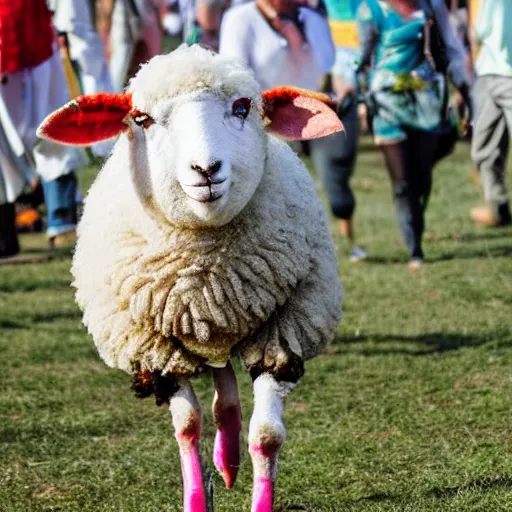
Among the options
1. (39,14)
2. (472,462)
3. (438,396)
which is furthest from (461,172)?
(472,462)

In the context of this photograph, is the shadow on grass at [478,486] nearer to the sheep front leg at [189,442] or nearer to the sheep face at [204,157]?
the sheep front leg at [189,442]

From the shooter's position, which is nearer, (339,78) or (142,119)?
(142,119)

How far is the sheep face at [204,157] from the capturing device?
3535mm

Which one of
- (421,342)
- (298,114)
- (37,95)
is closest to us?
(298,114)

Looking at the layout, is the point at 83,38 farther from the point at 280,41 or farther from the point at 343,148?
the point at 343,148

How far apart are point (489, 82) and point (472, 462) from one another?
13.6 ft

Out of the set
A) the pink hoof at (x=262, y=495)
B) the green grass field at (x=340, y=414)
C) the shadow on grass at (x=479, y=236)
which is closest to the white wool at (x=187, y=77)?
the pink hoof at (x=262, y=495)

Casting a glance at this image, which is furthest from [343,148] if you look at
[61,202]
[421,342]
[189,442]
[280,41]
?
[189,442]

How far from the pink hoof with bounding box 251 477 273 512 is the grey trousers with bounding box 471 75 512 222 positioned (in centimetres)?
474

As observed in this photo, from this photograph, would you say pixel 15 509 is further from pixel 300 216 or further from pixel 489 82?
pixel 489 82

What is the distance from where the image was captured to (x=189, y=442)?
3871 millimetres

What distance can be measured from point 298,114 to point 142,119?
524 mm

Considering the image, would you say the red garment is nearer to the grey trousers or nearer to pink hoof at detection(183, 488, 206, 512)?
the grey trousers

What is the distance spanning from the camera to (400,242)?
971 centimetres
